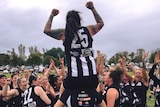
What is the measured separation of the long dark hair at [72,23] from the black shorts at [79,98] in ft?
3.13

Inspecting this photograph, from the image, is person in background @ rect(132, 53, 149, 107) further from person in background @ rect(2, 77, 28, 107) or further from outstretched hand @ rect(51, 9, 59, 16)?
outstretched hand @ rect(51, 9, 59, 16)

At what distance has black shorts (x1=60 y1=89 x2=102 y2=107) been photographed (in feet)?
22.2

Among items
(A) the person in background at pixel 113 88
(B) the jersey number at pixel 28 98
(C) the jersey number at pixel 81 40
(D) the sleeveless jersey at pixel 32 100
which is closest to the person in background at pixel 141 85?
(A) the person in background at pixel 113 88

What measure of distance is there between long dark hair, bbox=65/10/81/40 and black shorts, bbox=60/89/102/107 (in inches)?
37.6

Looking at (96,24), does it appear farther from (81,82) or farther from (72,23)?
(81,82)

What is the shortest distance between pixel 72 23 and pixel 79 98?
1302 mm

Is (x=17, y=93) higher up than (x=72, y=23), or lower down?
lower down

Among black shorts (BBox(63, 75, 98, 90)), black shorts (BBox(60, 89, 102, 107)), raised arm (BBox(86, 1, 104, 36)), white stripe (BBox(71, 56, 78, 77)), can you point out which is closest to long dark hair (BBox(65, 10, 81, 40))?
raised arm (BBox(86, 1, 104, 36))

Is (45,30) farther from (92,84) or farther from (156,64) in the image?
(156,64)

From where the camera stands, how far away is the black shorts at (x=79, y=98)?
6777 mm

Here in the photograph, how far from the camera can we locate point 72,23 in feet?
22.0

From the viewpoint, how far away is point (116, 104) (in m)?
7.73

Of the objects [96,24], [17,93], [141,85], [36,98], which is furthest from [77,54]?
[141,85]

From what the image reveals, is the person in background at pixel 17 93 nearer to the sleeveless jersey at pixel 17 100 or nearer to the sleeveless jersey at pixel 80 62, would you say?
the sleeveless jersey at pixel 17 100
